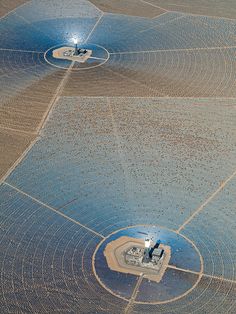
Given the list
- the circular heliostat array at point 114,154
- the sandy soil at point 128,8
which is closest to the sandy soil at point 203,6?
the circular heliostat array at point 114,154

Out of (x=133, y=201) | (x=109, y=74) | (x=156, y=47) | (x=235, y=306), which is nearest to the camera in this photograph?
(x=235, y=306)

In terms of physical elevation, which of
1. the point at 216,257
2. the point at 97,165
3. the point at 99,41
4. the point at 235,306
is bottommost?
the point at 235,306

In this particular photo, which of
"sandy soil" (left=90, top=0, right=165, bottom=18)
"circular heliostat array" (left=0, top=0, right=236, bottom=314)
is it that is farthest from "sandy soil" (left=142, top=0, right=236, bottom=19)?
"sandy soil" (left=90, top=0, right=165, bottom=18)

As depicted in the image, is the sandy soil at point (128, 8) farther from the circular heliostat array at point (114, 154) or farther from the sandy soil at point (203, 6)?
the sandy soil at point (203, 6)

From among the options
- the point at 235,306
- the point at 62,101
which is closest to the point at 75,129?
the point at 62,101

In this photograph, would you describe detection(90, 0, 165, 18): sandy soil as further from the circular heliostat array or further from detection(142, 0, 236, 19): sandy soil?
detection(142, 0, 236, 19): sandy soil

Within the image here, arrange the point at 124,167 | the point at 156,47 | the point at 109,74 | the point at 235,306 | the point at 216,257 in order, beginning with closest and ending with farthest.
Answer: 1. the point at 235,306
2. the point at 216,257
3. the point at 124,167
4. the point at 109,74
5. the point at 156,47

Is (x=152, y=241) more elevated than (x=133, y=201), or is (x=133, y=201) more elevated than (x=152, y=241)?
(x=133, y=201)

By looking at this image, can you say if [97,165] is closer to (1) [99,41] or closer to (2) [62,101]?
(2) [62,101]
